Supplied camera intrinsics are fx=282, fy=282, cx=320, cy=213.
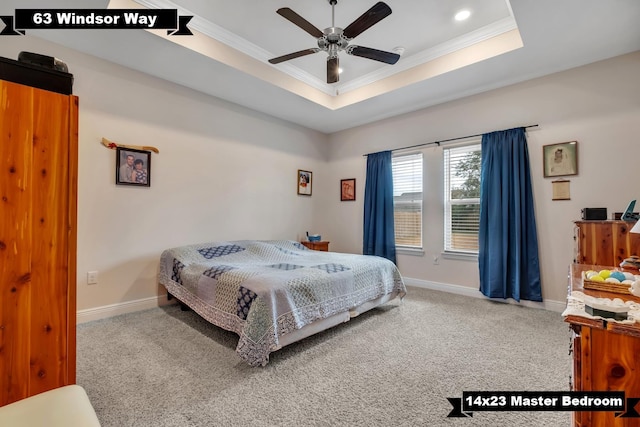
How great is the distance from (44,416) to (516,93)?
4.58 meters

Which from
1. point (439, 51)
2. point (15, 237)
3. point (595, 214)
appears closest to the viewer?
point (15, 237)

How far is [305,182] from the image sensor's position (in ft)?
16.5

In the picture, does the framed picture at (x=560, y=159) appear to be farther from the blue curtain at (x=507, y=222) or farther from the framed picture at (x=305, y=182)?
the framed picture at (x=305, y=182)

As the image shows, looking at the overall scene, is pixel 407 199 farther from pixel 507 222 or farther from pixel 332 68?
pixel 332 68

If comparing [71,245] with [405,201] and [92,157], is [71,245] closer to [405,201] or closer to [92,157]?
[92,157]

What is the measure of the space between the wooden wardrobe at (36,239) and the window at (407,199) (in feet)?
13.1

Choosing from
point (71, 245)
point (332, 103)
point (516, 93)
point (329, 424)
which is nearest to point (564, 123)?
point (516, 93)

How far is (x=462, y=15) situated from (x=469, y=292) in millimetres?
3178

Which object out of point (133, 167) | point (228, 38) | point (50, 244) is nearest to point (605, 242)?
point (50, 244)

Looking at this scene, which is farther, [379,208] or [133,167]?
[379,208]

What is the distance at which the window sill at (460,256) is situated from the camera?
374 cm

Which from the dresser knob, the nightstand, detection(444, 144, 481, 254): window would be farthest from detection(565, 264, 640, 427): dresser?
the nightstand

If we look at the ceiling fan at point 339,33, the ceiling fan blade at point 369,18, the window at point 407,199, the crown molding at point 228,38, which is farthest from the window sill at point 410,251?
the ceiling fan blade at point 369,18

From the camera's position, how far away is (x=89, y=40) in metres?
2.60
